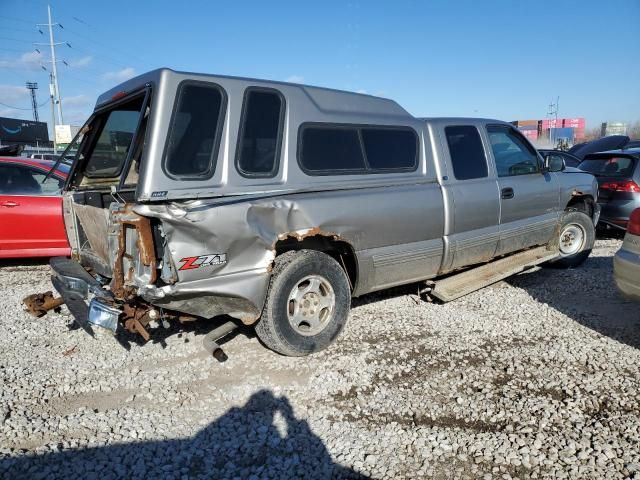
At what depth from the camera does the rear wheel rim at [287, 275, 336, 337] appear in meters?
3.73

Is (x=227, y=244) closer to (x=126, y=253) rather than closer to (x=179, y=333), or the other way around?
(x=126, y=253)

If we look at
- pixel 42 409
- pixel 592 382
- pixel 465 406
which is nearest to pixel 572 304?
pixel 592 382

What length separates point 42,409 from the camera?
3084 mm

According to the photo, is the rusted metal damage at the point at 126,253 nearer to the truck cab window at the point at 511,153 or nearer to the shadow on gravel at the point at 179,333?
the shadow on gravel at the point at 179,333

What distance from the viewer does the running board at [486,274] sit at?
15.6 feet

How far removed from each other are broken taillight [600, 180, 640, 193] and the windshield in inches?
5.9

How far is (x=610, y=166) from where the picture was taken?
8211 millimetres

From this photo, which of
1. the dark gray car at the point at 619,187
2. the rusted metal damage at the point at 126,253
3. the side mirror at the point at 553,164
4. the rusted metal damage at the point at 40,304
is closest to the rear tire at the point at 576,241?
the side mirror at the point at 553,164

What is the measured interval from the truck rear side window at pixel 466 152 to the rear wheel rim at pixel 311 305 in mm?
1954

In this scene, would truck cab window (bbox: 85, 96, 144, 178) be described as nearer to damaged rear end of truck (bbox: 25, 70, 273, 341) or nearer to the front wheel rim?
damaged rear end of truck (bbox: 25, 70, 273, 341)

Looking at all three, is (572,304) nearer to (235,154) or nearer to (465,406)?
(465,406)

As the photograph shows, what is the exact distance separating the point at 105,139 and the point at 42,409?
2.47 meters

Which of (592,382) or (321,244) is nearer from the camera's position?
(592,382)

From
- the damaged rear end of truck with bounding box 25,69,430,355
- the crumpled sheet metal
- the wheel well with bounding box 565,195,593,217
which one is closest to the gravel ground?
the damaged rear end of truck with bounding box 25,69,430,355
